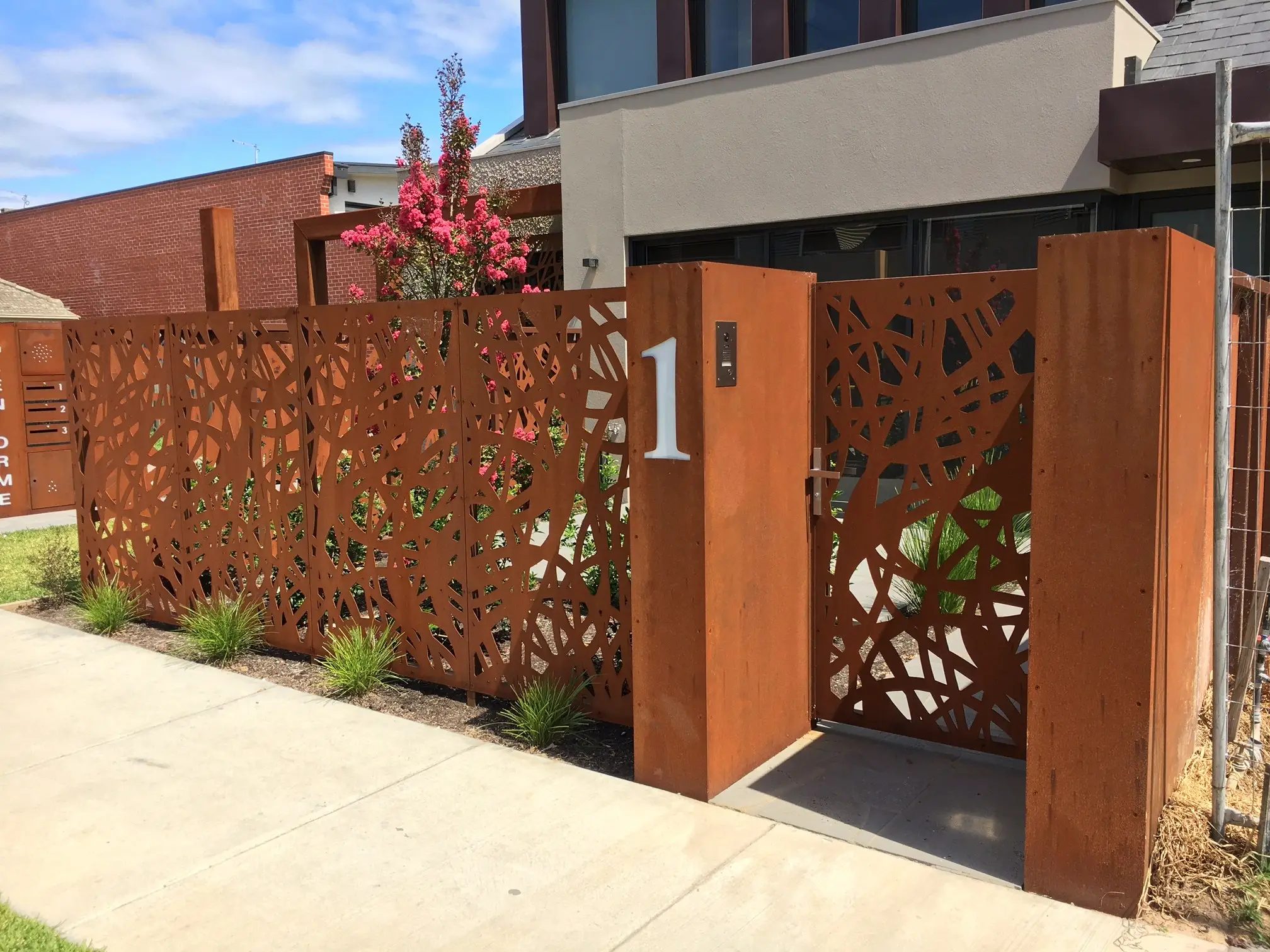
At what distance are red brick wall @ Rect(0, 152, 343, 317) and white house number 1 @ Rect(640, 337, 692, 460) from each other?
60.1ft

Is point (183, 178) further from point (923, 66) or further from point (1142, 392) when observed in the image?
point (1142, 392)

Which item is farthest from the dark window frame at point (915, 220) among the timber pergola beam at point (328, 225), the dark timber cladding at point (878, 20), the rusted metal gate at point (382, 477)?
the rusted metal gate at point (382, 477)

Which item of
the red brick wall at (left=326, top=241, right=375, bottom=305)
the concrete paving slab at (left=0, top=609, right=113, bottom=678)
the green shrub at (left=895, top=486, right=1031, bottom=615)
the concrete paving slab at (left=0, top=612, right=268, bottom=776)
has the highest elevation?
the red brick wall at (left=326, top=241, right=375, bottom=305)

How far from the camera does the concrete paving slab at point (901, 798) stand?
3932 millimetres

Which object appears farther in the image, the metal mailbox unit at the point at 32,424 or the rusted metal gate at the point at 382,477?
the metal mailbox unit at the point at 32,424

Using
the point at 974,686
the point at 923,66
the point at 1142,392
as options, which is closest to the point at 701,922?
the point at 974,686

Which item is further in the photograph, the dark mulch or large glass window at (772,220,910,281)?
large glass window at (772,220,910,281)

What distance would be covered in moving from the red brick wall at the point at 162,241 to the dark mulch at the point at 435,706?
1546 cm

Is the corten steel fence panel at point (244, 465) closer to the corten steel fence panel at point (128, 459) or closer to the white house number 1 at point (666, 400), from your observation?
the corten steel fence panel at point (128, 459)

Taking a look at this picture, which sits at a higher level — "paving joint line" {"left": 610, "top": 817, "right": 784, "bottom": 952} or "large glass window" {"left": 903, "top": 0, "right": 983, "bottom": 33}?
"large glass window" {"left": 903, "top": 0, "right": 983, "bottom": 33}

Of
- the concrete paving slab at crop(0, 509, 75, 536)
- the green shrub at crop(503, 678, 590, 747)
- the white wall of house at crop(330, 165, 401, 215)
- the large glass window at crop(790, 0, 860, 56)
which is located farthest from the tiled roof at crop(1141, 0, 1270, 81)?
the white wall of house at crop(330, 165, 401, 215)

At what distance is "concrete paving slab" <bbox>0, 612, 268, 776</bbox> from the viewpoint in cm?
536

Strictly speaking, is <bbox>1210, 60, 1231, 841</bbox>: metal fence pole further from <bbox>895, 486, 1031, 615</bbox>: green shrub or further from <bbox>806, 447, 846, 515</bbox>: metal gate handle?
<bbox>895, 486, 1031, 615</bbox>: green shrub

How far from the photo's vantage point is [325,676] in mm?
6234
